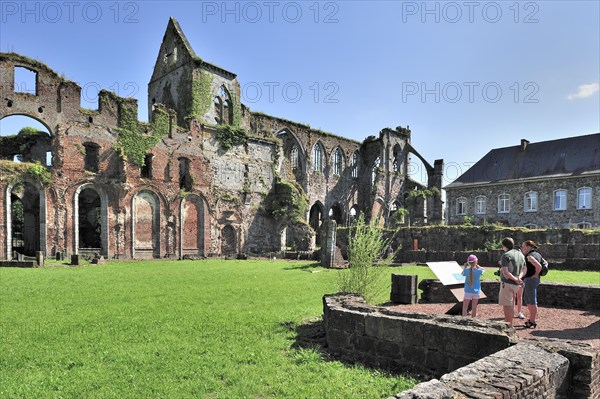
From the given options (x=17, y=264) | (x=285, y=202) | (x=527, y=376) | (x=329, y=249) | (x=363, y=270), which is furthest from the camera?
(x=285, y=202)

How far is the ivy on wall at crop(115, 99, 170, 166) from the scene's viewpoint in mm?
27672

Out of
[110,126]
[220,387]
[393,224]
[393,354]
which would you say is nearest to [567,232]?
[393,224]

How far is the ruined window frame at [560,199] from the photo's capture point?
3612cm

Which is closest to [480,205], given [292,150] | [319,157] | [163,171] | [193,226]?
[319,157]

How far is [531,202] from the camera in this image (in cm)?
3812

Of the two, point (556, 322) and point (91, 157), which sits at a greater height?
point (91, 157)

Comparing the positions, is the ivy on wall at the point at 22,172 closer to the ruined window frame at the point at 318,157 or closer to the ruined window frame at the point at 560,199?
the ruined window frame at the point at 318,157

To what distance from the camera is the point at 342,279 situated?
916 centimetres

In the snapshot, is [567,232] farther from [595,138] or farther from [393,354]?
[393,354]

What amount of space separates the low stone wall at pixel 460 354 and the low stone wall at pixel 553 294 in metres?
4.80

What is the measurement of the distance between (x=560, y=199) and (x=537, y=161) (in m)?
4.67

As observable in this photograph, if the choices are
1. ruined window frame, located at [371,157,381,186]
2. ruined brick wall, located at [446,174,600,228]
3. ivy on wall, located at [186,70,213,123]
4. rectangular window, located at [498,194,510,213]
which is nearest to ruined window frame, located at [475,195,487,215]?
ruined brick wall, located at [446,174,600,228]

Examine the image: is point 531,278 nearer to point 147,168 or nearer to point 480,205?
point 147,168

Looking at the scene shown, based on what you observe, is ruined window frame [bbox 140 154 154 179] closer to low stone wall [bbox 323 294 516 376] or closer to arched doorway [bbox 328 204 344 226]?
arched doorway [bbox 328 204 344 226]
